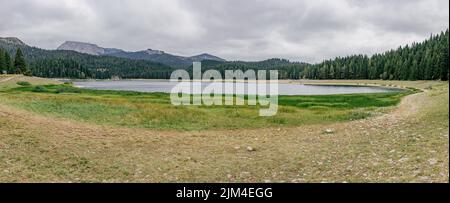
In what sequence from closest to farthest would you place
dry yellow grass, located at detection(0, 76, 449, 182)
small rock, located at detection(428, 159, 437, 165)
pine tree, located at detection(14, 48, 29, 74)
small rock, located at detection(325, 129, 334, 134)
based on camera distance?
1. small rock, located at detection(428, 159, 437, 165)
2. dry yellow grass, located at detection(0, 76, 449, 182)
3. small rock, located at detection(325, 129, 334, 134)
4. pine tree, located at detection(14, 48, 29, 74)

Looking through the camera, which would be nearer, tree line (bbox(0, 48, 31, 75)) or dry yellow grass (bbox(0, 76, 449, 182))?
dry yellow grass (bbox(0, 76, 449, 182))

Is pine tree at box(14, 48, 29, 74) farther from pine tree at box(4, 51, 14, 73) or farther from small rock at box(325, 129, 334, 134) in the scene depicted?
small rock at box(325, 129, 334, 134)

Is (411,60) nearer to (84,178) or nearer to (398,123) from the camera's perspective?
(398,123)

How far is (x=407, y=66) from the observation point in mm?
141000

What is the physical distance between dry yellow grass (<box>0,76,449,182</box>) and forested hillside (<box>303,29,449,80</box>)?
105 meters

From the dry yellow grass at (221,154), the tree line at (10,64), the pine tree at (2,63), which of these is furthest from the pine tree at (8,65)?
the dry yellow grass at (221,154)

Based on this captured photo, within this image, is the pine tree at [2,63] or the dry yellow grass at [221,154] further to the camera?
the pine tree at [2,63]

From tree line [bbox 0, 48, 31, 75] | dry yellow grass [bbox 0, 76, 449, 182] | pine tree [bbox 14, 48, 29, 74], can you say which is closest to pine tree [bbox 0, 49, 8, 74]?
tree line [bbox 0, 48, 31, 75]

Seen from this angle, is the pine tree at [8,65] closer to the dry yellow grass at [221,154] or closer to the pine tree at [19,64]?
the pine tree at [19,64]

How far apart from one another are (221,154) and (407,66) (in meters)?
145

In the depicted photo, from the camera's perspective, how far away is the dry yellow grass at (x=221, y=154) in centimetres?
1316

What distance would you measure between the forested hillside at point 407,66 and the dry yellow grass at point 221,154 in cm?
10489

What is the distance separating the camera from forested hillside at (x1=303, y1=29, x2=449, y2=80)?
12062cm
